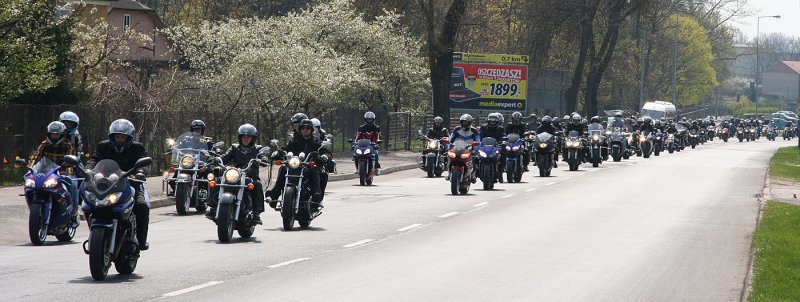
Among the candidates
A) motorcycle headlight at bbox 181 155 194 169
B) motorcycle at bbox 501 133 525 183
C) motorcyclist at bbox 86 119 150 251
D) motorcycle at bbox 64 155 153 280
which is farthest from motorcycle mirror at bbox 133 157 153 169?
motorcycle at bbox 501 133 525 183

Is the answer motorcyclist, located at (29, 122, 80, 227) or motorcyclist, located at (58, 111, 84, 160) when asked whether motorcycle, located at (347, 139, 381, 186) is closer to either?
motorcyclist, located at (58, 111, 84, 160)

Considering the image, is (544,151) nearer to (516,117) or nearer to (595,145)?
(516,117)

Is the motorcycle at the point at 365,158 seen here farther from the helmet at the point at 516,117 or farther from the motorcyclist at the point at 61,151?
the motorcyclist at the point at 61,151

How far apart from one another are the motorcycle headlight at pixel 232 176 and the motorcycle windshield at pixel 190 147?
18.0 ft

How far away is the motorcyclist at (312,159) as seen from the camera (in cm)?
1728

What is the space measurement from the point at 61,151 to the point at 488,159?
1240 centimetres

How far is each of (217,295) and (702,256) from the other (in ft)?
21.6

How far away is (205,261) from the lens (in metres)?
13.4

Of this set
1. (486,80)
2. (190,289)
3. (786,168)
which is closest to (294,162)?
(190,289)

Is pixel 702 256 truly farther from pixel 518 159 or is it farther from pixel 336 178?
pixel 336 178

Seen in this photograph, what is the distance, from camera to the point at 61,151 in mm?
16828

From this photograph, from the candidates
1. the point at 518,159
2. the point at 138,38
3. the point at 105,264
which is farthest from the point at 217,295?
the point at 138,38

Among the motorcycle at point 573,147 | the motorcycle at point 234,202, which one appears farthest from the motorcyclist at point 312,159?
the motorcycle at point 573,147

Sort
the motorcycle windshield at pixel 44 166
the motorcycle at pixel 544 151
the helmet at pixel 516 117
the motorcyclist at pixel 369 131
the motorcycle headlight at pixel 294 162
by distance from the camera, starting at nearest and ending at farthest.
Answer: the motorcycle windshield at pixel 44 166
the motorcycle headlight at pixel 294 162
the motorcyclist at pixel 369 131
the helmet at pixel 516 117
the motorcycle at pixel 544 151
